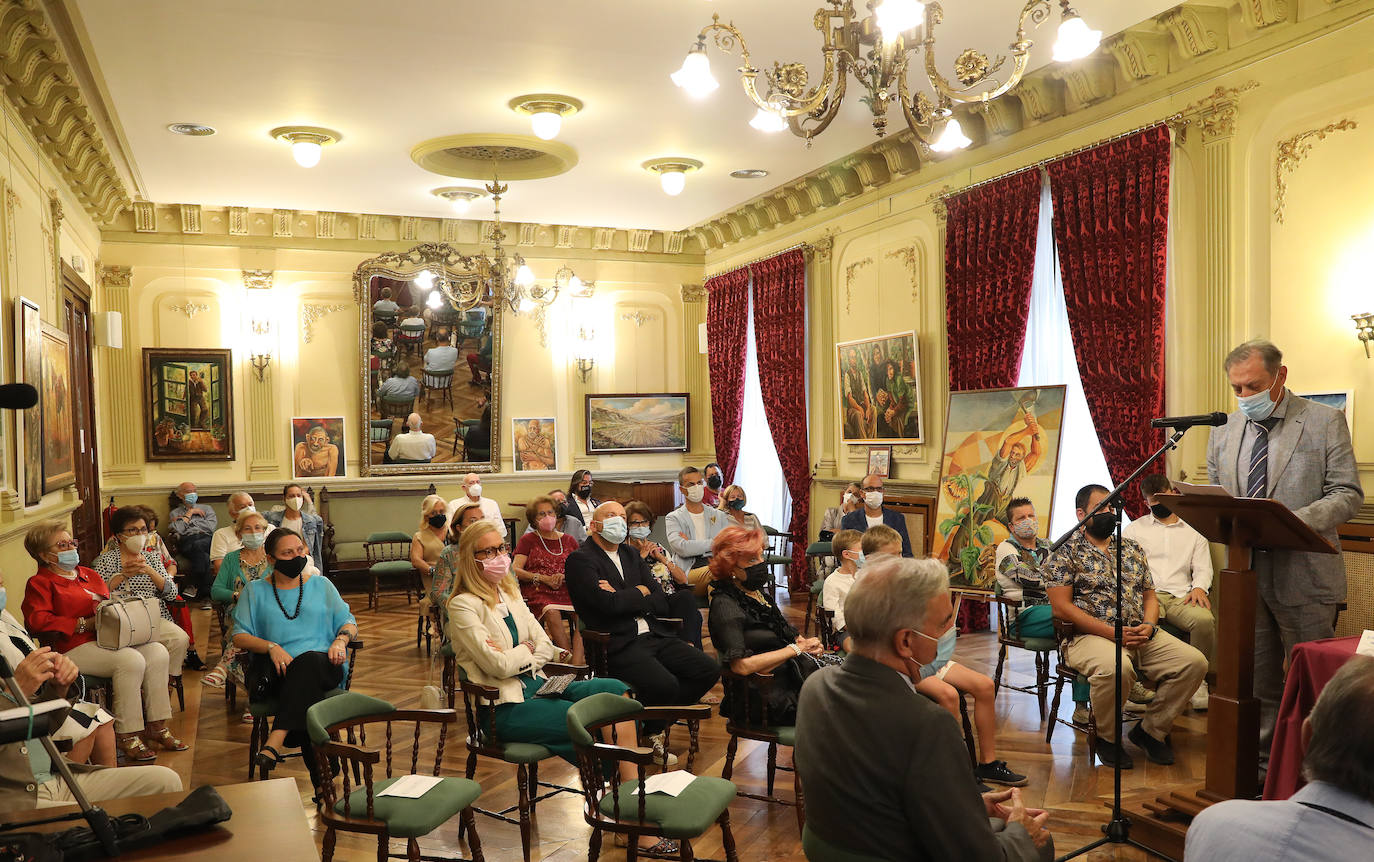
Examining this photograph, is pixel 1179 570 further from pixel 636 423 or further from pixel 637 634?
pixel 636 423

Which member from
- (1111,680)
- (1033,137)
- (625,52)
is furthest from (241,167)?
(1111,680)

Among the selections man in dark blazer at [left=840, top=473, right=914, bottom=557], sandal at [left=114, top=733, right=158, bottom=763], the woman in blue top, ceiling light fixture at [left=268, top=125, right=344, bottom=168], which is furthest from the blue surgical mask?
ceiling light fixture at [left=268, top=125, right=344, bottom=168]

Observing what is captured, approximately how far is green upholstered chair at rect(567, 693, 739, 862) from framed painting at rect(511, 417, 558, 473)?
9.81 metres

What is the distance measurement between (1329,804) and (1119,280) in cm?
585

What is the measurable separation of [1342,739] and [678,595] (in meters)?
4.20

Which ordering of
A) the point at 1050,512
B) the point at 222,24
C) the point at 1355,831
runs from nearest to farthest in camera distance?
the point at 1355,831 < the point at 222,24 < the point at 1050,512

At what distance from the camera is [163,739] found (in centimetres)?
586

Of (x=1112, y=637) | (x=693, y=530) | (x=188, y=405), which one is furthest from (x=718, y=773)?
(x=188, y=405)

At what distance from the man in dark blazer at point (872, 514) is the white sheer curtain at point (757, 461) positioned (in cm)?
319

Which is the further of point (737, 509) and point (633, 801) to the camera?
point (737, 509)

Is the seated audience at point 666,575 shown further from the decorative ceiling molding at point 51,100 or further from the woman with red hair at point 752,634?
the decorative ceiling molding at point 51,100

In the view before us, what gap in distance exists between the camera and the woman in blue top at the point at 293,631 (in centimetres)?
505

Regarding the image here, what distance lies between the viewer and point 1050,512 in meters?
7.33

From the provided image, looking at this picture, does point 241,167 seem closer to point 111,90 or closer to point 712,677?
point 111,90
